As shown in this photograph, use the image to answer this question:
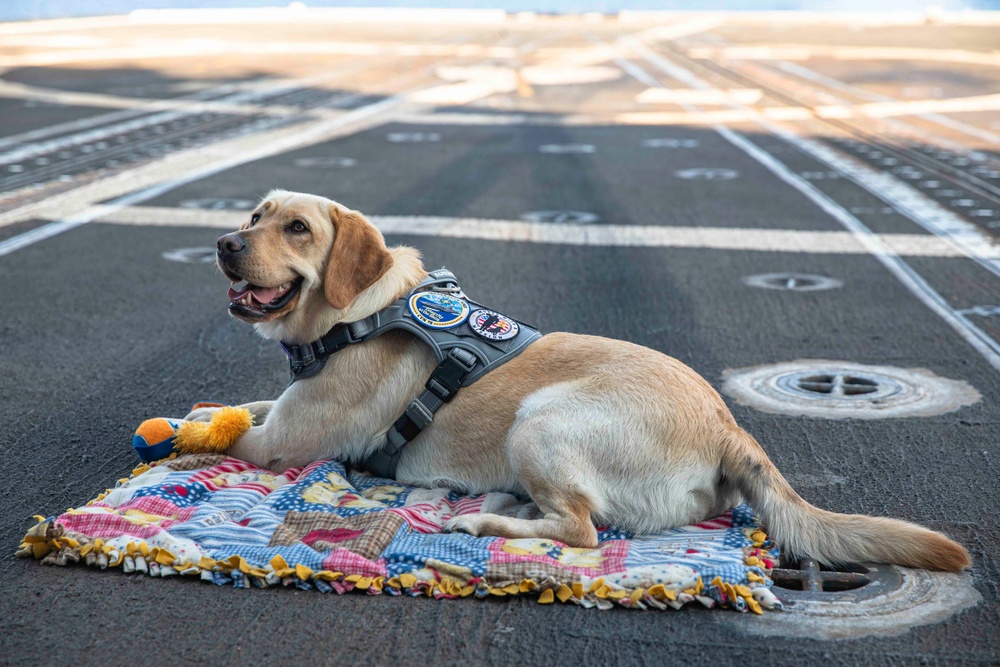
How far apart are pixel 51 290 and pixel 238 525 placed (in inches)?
166

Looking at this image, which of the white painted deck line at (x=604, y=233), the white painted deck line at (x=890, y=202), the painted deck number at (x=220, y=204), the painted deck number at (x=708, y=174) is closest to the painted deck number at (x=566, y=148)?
the painted deck number at (x=708, y=174)

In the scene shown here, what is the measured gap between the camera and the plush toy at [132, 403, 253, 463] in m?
4.45

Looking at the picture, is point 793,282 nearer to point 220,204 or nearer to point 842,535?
point 842,535

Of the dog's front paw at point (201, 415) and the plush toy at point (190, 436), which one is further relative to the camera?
the dog's front paw at point (201, 415)

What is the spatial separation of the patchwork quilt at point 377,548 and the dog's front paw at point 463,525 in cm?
4

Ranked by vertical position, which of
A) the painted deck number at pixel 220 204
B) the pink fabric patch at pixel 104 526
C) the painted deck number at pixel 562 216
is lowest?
the painted deck number at pixel 562 216

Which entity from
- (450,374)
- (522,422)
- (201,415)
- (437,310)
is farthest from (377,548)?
(201,415)

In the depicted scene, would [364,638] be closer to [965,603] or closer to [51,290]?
[965,603]

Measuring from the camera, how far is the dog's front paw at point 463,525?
151 inches

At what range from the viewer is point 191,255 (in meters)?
8.49

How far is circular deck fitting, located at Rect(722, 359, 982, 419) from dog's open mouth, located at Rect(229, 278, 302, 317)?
2.46 metres

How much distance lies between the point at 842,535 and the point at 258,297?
2458 millimetres

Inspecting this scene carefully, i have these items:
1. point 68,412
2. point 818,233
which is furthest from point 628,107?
point 68,412

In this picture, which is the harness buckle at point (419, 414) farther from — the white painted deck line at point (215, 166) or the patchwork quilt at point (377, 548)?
the white painted deck line at point (215, 166)
